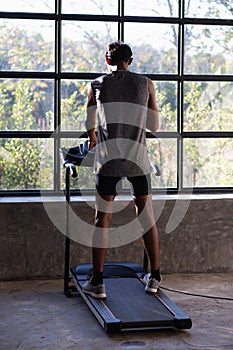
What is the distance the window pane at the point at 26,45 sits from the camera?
538 cm

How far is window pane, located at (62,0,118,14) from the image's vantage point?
545 cm

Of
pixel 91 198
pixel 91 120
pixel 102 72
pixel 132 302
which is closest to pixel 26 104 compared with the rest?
Result: pixel 102 72

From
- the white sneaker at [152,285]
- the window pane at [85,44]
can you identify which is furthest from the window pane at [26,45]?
the white sneaker at [152,285]

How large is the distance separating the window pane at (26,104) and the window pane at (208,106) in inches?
43.7

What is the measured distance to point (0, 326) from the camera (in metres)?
4.18

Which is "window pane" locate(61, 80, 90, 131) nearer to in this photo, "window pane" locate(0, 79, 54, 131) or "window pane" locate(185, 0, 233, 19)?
"window pane" locate(0, 79, 54, 131)

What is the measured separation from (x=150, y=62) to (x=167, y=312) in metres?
2.25

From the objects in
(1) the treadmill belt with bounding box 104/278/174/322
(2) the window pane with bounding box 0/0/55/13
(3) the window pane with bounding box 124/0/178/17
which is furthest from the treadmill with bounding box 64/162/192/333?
(3) the window pane with bounding box 124/0/178/17

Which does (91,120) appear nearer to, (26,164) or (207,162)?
(26,164)

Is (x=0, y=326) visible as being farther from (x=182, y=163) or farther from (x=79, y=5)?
(x=79, y=5)

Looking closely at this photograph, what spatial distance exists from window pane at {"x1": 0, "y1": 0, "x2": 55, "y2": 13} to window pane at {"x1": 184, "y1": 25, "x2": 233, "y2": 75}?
3.65 feet

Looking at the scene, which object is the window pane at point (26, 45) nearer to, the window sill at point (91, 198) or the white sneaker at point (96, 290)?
the window sill at point (91, 198)

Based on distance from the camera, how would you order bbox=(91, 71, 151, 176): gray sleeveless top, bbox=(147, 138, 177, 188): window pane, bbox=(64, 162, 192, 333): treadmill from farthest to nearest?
bbox=(147, 138, 177, 188): window pane, bbox=(91, 71, 151, 176): gray sleeveless top, bbox=(64, 162, 192, 333): treadmill

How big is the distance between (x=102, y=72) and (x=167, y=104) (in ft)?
1.92
